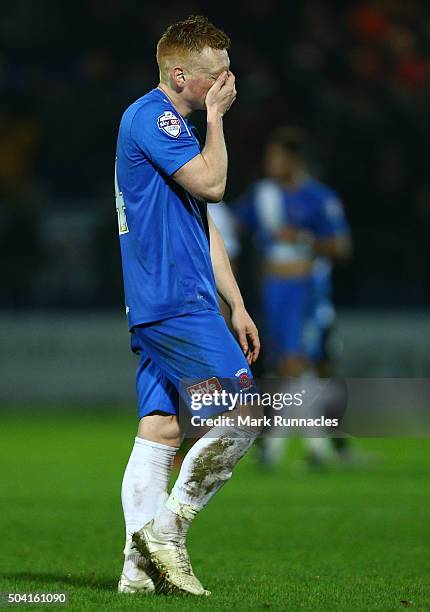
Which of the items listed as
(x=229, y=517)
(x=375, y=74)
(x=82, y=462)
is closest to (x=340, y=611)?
(x=229, y=517)

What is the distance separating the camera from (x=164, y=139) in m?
4.41

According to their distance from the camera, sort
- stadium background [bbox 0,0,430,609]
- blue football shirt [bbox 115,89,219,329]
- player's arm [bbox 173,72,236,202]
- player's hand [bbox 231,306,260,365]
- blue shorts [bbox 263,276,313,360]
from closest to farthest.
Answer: player's arm [bbox 173,72,236,202] < blue football shirt [bbox 115,89,219,329] < player's hand [bbox 231,306,260,365] < blue shorts [bbox 263,276,313,360] < stadium background [bbox 0,0,430,609]

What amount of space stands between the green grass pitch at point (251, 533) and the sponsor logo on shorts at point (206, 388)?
671 mm

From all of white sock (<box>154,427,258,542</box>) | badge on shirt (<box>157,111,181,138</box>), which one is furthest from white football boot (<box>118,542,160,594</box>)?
badge on shirt (<box>157,111,181,138</box>)

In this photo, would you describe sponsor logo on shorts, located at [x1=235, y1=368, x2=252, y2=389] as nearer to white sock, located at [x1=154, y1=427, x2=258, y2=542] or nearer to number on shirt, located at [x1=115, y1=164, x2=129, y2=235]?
white sock, located at [x1=154, y1=427, x2=258, y2=542]

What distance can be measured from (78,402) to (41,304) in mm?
1220

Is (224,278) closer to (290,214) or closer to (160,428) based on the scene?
(160,428)

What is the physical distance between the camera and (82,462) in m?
9.85

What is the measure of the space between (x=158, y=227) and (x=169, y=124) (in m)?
0.34

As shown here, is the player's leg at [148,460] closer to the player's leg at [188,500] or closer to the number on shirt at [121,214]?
the player's leg at [188,500]

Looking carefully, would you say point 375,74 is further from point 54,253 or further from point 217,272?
point 217,272

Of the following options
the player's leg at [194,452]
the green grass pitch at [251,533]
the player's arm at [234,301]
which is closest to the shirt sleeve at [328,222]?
the green grass pitch at [251,533]

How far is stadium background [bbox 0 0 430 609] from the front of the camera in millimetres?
13930

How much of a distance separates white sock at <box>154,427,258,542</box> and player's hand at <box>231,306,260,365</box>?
0.36 m
